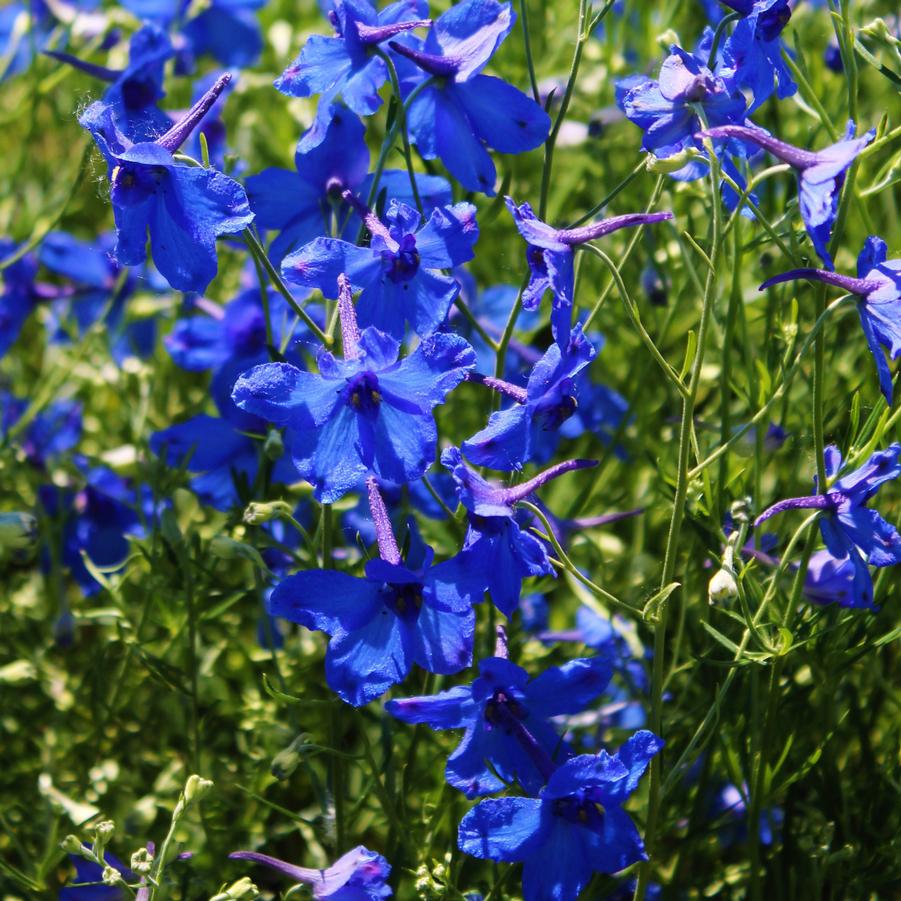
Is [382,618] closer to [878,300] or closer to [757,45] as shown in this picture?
[878,300]

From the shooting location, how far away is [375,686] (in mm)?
1163

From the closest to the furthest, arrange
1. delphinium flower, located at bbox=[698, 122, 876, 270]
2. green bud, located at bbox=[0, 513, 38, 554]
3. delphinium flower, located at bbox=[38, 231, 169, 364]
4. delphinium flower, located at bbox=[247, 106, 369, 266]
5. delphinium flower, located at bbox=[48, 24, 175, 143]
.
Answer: delphinium flower, located at bbox=[698, 122, 876, 270] < delphinium flower, located at bbox=[247, 106, 369, 266] < green bud, located at bbox=[0, 513, 38, 554] < delphinium flower, located at bbox=[48, 24, 175, 143] < delphinium flower, located at bbox=[38, 231, 169, 364]

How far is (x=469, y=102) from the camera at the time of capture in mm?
1317

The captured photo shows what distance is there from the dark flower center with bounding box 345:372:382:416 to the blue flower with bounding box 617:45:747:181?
35cm

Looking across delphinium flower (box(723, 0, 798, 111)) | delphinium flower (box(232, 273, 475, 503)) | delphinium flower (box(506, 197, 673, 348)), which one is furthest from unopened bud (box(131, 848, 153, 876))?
delphinium flower (box(723, 0, 798, 111))

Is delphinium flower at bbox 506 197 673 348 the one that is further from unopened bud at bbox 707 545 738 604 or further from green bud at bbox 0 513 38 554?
green bud at bbox 0 513 38 554

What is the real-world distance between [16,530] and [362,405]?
768mm

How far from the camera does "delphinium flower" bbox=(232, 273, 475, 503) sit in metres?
1.10

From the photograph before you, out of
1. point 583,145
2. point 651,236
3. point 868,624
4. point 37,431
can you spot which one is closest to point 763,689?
point 868,624

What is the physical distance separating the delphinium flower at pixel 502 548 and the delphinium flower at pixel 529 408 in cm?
3

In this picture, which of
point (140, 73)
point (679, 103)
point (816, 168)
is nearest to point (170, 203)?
point (679, 103)

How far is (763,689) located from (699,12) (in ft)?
4.84

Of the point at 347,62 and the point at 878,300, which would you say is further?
the point at 347,62

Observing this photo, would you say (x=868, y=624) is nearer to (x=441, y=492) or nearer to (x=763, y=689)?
(x=763, y=689)
